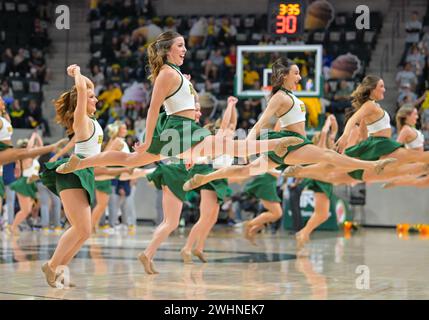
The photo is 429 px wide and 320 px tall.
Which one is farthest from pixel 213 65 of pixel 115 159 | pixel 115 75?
pixel 115 159

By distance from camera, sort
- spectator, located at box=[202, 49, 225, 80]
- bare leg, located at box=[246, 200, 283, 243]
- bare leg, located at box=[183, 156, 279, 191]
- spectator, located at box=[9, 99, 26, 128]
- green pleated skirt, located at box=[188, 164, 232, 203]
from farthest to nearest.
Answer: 1. spectator, located at box=[202, 49, 225, 80]
2. spectator, located at box=[9, 99, 26, 128]
3. bare leg, located at box=[246, 200, 283, 243]
4. green pleated skirt, located at box=[188, 164, 232, 203]
5. bare leg, located at box=[183, 156, 279, 191]

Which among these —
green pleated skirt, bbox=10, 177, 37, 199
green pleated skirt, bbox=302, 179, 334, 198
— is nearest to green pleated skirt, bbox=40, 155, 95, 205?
green pleated skirt, bbox=302, 179, 334, 198

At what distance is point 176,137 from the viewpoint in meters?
5.57

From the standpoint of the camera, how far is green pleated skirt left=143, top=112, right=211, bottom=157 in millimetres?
5566

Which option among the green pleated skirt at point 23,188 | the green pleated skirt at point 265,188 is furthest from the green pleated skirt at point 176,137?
the green pleated skirt at point 23,188

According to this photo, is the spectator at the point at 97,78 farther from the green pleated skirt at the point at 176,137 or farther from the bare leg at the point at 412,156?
the green pleated skirt at the point at 176,137

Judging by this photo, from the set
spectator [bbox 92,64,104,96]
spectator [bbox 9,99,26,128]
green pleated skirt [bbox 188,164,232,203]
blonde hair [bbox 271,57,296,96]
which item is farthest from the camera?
spectator [bbox 92,64,104,96]

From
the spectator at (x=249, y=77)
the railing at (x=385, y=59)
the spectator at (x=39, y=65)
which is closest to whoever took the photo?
the spectator at (x=249, y=77)

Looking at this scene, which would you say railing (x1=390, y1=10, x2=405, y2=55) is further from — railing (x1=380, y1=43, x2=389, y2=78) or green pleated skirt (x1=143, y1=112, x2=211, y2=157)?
green pleated skirt (x1=143, y1=112, x2=211, y2=157)

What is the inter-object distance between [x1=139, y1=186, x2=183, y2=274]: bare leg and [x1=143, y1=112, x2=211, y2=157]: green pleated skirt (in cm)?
131

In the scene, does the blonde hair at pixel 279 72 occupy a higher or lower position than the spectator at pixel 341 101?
higher

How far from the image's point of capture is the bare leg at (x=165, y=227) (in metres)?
6.62

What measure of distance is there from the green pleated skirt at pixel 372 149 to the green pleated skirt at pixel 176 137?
8.33 feet
